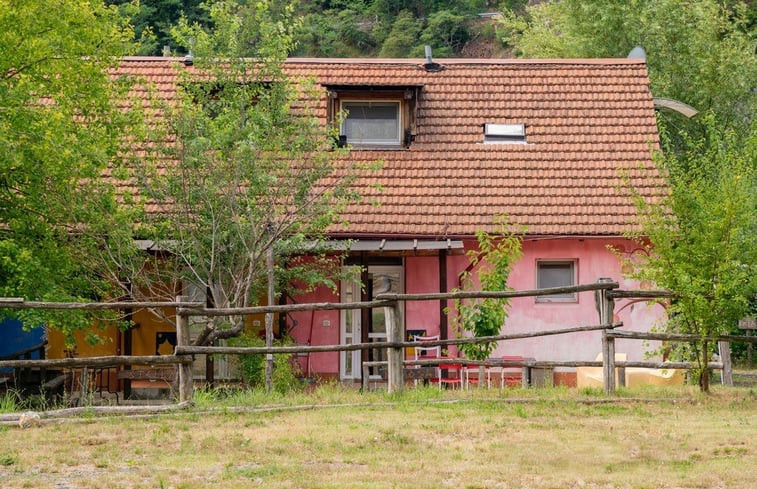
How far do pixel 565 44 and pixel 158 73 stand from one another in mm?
15007

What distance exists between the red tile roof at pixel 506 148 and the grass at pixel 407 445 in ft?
25.1

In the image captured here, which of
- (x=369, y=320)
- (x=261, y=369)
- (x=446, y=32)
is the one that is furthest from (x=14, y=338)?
(x=446, y=32)

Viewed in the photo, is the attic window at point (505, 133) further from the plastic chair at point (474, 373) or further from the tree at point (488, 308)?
the plastic chair at point (474, 373)

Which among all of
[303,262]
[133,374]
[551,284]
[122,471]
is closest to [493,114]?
[551,284]

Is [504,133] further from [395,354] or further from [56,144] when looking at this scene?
[56,144]

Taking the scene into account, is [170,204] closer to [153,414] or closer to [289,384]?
[289,384]

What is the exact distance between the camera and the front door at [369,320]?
22.4 m

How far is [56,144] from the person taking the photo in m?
16.8

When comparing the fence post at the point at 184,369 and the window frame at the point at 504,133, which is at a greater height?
the window frame at the point at 504,133

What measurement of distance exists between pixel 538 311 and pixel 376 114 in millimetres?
5027

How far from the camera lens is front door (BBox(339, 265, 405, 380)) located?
883 inches

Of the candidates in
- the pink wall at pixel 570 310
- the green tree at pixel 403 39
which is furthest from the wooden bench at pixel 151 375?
the green tree at pixel 403 39

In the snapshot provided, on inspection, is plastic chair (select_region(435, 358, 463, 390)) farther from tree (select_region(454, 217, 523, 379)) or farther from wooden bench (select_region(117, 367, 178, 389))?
wooden bench (select_region(117, 367, 178, 389))

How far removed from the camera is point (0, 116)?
17016 mm
